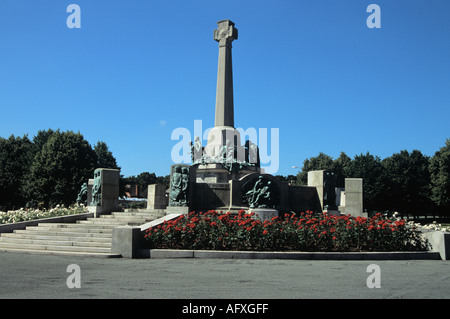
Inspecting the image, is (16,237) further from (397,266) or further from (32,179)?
(32,179)

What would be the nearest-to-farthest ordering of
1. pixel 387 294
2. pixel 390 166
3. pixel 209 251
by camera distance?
pixel 387 294
pixel 209 251
pixel 390 166

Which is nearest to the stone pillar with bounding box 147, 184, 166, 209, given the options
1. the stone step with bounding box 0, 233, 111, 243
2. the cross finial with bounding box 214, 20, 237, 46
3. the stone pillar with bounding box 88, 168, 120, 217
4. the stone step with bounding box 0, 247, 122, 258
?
the stone pillar with bounding box 88, 168, 120, 217

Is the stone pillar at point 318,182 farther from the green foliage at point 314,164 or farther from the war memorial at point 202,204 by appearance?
the green foliage at point 314,164

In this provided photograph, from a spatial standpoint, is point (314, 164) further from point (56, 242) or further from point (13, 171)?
point (56, 242)

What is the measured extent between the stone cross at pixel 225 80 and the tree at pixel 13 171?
29.5m

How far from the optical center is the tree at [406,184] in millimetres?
59344

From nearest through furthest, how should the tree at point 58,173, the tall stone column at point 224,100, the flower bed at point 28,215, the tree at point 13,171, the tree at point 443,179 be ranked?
the flower bed at point 28,215
the tall stone column at point 224,100
the tree at point 58,173
the tree at point 443,179
the tree at point 13,171

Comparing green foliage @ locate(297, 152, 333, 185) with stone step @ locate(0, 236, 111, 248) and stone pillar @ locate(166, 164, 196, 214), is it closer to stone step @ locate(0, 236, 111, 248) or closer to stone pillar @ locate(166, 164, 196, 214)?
stone pillar @ locate(166, 164, 196, 214)

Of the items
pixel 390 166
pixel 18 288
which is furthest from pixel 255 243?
pixel 390 166

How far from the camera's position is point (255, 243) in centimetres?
1373

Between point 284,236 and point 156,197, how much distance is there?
50.8 feet

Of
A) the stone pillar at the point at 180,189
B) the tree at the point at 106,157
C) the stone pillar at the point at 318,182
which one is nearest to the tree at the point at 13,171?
the tree at the point at 106,157

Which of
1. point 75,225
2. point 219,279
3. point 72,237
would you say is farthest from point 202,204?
point 219,279

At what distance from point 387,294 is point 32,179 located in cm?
4730
